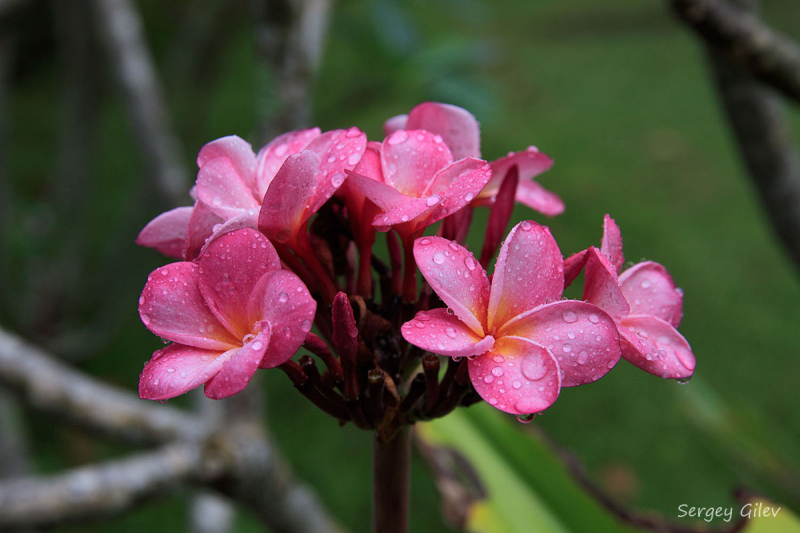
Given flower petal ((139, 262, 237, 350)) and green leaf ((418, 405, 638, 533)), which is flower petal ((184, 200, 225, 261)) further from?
green leaf ((418, 405, 638, 533))

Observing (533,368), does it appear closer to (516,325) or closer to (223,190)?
(516,325)

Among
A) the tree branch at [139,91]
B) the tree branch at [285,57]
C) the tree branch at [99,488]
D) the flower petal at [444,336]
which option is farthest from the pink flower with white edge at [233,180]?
the tree branch at [139,91]

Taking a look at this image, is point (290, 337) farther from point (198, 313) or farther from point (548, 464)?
point (548, 464)

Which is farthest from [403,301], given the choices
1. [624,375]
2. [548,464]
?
[624,375]

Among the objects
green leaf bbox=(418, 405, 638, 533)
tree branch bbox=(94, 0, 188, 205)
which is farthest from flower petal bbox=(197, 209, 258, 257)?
tree branch bbox=(94, 0, 188, 205)

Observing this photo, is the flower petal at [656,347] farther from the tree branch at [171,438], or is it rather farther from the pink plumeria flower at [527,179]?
the tree branch at [171,438]

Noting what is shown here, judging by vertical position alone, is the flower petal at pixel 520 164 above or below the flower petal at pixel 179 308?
above

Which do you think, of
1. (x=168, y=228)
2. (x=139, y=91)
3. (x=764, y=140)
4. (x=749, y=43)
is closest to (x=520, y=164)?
(x=168, y=228)
